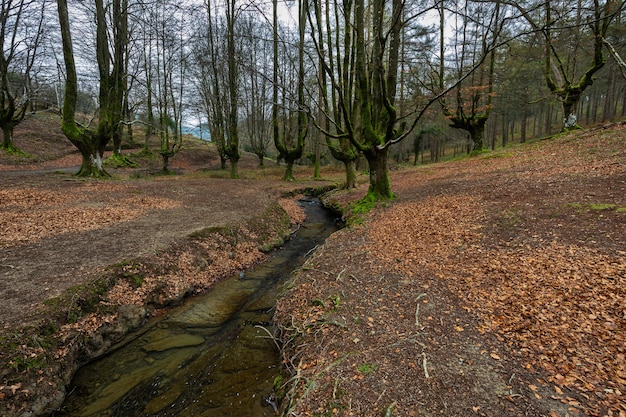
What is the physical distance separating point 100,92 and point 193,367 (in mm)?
16853

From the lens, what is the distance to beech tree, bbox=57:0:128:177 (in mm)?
13231

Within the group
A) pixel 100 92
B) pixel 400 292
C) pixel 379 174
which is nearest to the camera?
pixel 400 292

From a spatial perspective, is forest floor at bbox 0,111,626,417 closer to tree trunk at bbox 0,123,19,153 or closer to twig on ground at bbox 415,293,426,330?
twig on ground at bbox 415,293,426,330

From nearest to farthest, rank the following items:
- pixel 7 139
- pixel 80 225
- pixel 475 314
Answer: pixel 475 314, pixel 80 225, pixel 7 139

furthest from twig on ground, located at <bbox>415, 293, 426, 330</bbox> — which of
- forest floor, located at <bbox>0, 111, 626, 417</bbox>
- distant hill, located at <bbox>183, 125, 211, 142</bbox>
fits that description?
distant hill, located at <bbox>183, 125, 211, 142</bbox>

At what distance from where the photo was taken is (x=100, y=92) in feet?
50.1

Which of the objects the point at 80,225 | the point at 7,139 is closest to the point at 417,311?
the point at 80,225

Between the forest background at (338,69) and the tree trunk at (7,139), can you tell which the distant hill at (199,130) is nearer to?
the forest background at (338,69)

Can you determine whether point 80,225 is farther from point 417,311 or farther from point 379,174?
point 379,174

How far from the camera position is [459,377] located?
10.1 feet

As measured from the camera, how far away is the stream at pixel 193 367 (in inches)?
144

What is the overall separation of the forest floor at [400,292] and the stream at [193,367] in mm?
363

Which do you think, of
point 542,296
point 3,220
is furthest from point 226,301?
point 3,220

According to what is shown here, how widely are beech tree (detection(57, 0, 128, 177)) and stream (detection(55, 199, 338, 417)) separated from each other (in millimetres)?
13309
